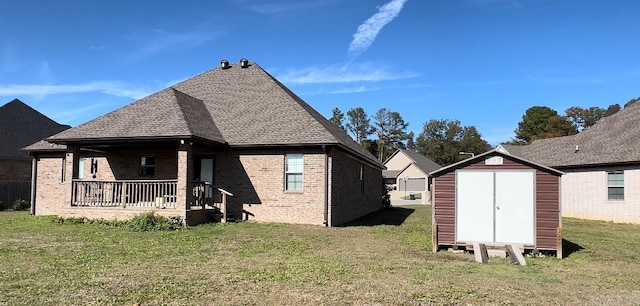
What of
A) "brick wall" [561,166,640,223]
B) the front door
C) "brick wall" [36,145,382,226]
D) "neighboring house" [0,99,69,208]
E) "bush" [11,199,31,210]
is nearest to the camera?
"brick wall" [36,145,382,226]

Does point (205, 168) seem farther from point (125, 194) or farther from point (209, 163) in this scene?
point (125, 194)

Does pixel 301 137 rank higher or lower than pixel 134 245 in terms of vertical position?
higher

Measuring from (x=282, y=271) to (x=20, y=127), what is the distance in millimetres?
30093

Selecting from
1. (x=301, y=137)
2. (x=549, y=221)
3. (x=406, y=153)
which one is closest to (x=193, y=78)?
(x=301, y=137)

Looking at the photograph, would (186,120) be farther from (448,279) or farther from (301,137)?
(448,279)

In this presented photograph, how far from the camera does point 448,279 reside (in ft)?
26.6

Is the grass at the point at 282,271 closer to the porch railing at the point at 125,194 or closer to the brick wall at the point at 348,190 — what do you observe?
the porch railing at the point at 125,194

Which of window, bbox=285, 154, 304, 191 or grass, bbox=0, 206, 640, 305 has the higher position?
window, bbox=285, 154, 304, 191

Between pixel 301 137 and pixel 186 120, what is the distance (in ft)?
13.6

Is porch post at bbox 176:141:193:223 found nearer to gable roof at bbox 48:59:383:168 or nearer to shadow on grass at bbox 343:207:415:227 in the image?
gable roof at bbox 48:59:383:168

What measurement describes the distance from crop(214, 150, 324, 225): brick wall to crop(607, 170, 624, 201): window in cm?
1458

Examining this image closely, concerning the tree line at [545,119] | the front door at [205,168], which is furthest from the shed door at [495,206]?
the tree line at [545,119]

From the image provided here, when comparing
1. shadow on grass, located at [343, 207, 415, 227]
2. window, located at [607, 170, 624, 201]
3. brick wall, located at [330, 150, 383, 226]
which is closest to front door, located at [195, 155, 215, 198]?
brick wall, located at [330, 150, 383, 226]

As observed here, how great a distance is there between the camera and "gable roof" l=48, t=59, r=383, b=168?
1648 centimetres
